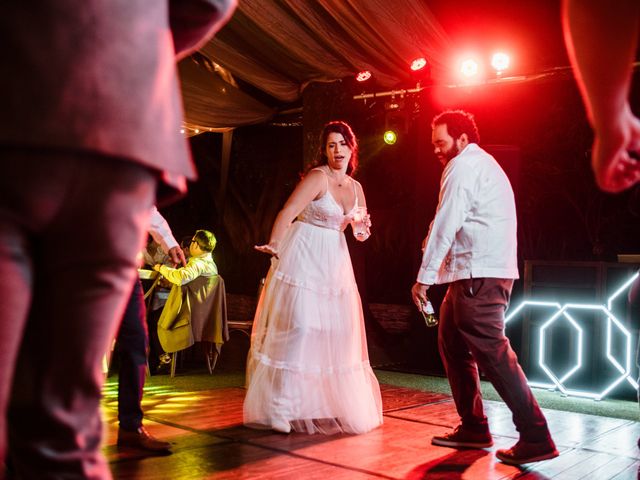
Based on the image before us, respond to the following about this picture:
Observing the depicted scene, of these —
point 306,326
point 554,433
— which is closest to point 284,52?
point 306,326

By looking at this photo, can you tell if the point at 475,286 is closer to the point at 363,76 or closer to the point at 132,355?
the point at 132,355

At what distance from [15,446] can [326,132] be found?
12.7 feet

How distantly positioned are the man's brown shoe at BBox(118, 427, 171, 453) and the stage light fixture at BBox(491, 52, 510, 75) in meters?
5.52

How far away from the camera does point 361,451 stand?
3.71 meters

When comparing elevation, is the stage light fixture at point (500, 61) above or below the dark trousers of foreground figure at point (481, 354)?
above

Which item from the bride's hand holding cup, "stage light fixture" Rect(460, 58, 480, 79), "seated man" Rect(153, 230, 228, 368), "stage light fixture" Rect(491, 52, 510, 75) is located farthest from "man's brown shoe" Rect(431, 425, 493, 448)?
"stage light fixture" Rect(491, 52, 510, 75)

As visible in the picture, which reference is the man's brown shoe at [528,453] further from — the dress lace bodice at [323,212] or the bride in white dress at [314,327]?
the dress lace bodice at [323,212]

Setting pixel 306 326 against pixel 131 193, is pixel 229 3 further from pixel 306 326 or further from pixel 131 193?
pixel 306 326

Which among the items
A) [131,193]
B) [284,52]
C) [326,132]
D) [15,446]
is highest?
[284,52]

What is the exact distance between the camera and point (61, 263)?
0.96 metres

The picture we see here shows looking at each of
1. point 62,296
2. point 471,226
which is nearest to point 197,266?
point 471,226

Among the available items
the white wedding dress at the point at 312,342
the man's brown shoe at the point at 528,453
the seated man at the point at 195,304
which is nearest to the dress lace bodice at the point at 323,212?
the white wedding dress at the point at 312,342

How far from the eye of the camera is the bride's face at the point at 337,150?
4.63 m

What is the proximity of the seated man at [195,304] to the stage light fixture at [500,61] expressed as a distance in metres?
3.61
